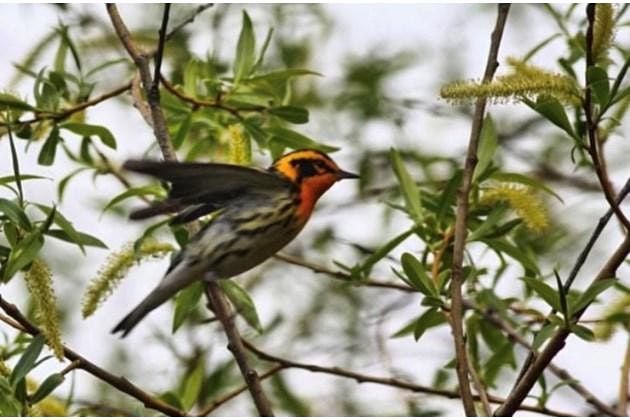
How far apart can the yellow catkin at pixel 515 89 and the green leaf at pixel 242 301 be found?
1.24m

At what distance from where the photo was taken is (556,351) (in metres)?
2.72

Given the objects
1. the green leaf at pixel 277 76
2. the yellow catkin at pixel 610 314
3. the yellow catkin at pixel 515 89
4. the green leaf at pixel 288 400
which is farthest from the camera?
the green leaf at pixel 288 400

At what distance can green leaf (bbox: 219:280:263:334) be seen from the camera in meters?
3.83

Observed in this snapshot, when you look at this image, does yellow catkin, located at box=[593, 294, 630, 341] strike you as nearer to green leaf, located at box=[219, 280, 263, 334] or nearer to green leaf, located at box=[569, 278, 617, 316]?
green leaf, located at box=[569, 278, 617, 316]

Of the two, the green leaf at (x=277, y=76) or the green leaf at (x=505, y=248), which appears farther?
the green leaf at (x=277, y=76)

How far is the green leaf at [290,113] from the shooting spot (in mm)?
4109

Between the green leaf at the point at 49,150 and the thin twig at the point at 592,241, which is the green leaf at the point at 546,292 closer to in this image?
the thin twig at the point at 592,241

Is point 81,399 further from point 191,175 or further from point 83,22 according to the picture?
point 83,22

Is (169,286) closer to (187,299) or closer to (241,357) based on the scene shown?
(187,299)

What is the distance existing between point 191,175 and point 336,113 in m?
2.37

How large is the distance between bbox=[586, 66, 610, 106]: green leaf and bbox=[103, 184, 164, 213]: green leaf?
51.2 inches

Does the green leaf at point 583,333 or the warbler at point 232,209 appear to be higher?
the warbler at point 232,209

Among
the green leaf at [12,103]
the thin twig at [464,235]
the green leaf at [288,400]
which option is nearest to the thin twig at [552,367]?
the thin twig at [464,235]

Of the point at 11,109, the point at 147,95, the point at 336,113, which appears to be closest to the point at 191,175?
the point at 147,95
